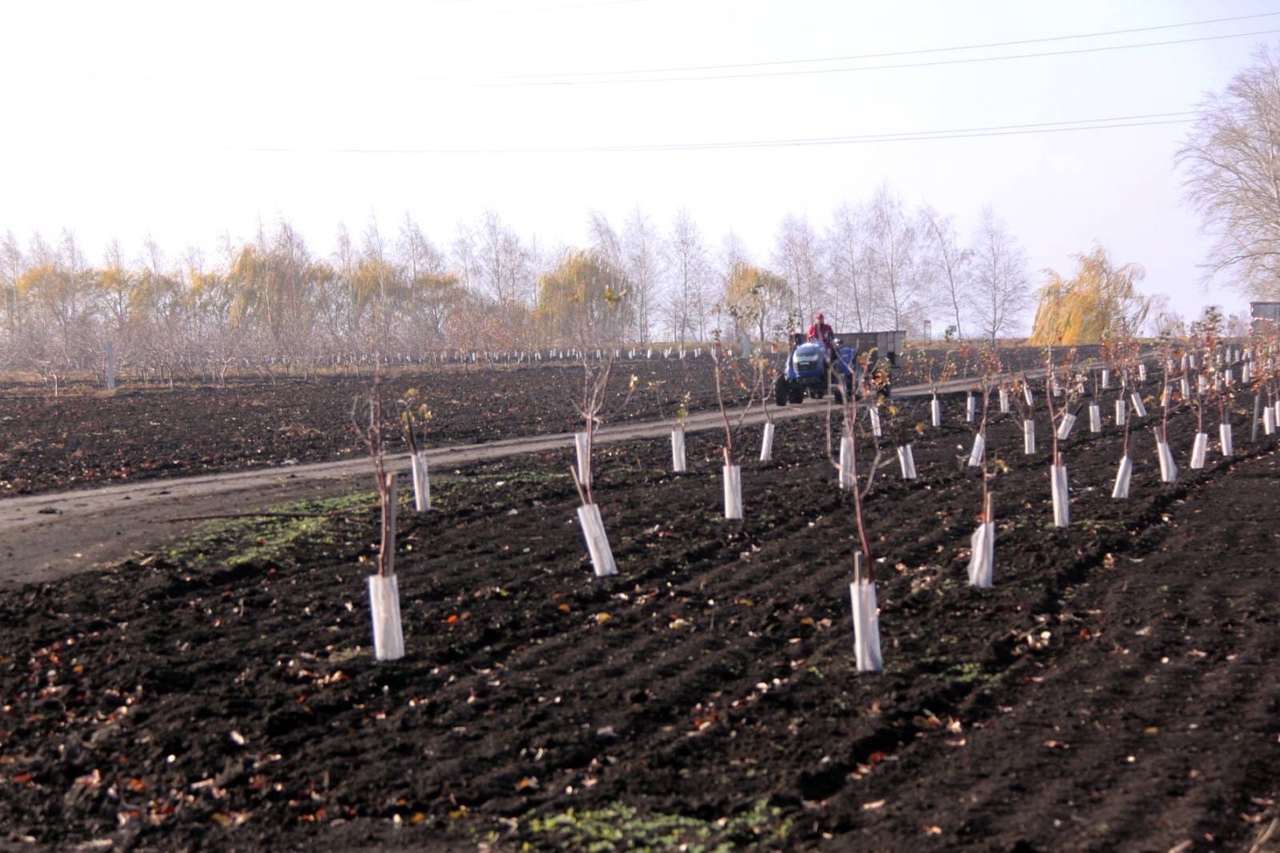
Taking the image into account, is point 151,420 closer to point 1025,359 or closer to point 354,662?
point 354,662

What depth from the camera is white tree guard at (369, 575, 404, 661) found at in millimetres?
6941

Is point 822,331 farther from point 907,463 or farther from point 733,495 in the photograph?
point 733,495

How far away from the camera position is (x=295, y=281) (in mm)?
60188

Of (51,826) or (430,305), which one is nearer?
(51,826)

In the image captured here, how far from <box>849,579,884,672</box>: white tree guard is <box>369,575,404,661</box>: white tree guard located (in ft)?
8.98

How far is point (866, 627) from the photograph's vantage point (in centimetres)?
641

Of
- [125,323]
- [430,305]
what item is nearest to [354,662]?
[125,323]

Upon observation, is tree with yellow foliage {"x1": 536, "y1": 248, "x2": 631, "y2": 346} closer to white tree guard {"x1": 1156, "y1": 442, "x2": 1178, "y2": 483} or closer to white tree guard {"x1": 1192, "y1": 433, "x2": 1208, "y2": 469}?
white tree guard {"x1": 1192, "y1": 433, "x2": 1208, "y2": 469}

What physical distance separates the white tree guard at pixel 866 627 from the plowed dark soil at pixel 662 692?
0.15 m

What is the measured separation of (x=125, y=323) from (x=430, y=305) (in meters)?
25.6

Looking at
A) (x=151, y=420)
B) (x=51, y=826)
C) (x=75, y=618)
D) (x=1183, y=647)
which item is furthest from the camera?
(x=151, y=420)

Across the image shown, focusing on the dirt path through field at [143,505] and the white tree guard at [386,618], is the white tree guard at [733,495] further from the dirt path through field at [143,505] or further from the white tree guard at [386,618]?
the white tree guard at [386,618]

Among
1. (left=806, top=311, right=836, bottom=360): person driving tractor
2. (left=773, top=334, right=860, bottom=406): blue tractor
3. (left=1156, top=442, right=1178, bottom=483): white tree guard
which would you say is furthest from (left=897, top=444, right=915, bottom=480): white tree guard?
(left=773, top=334, right=860, bottom=406): blue tractor

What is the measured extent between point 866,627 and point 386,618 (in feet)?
9.40
